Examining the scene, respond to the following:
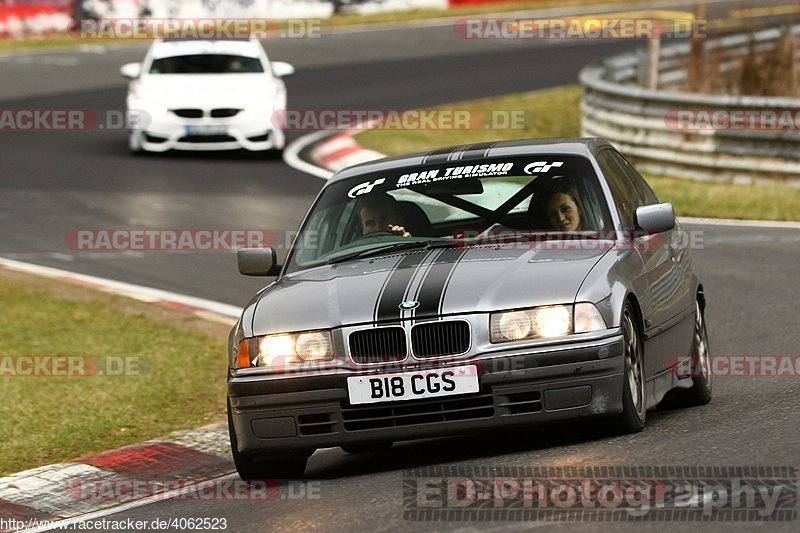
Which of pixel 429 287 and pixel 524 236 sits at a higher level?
pixel 429 287

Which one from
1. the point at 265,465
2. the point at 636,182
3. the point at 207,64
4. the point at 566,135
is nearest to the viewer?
the point at 265,465

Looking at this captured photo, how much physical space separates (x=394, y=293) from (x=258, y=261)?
1.44m

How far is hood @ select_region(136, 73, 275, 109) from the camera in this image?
73.2 feet

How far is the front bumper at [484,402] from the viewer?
728 centimetres

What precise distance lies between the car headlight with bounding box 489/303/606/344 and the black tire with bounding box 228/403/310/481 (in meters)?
1.15

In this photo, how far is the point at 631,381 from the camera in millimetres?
7566

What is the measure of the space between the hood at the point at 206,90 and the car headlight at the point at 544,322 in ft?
50.3

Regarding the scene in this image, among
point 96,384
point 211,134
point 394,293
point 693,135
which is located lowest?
point 211,134

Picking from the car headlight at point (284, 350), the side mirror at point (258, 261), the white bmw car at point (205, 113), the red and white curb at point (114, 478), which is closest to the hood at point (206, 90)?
the white bmw car at point (205, 113)

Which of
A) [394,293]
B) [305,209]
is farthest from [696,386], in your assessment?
[305,209]

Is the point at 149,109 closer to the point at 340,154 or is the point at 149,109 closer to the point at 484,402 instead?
the point at 340,154

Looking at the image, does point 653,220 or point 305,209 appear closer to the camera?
point 653,220

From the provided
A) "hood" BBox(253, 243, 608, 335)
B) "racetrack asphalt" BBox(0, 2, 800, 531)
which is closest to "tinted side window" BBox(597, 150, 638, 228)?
"hood" BBox(253, 243, 608, 335)

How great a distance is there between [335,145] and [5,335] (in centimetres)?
1082
